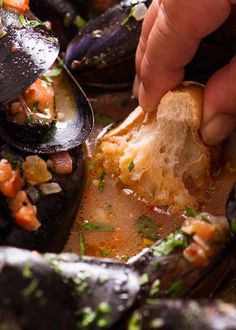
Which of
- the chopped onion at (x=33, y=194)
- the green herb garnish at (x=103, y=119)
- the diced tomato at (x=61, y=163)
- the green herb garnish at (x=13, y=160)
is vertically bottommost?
the green herb garnish at (x=103, y=119)

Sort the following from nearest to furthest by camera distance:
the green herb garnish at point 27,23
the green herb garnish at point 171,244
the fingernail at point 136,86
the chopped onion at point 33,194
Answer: the green herb garnish at point 171,244 < the chopped onion at point 33,194 < the green herb garnish at point 27,23 < the fingernail at point 136,86

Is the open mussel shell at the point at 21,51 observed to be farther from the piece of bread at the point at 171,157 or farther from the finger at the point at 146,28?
the piece of bread at the point at 171,157

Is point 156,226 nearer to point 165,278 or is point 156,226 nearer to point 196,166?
point 196,166

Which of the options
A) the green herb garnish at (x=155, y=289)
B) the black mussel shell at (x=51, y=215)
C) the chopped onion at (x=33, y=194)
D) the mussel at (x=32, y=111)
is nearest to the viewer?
the green herb garnish at (x=155, y=289)

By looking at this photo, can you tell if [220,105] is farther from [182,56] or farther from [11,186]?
[11,186]

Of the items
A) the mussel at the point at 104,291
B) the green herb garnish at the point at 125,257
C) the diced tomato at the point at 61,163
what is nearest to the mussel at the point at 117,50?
the diced tomato at the point at 61,163

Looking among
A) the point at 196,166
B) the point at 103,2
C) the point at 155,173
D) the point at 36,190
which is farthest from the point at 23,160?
the point at 103,2

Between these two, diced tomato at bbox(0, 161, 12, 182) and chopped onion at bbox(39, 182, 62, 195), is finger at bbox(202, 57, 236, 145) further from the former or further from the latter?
diced tomato at bbox(0, 161, 12, 182)
